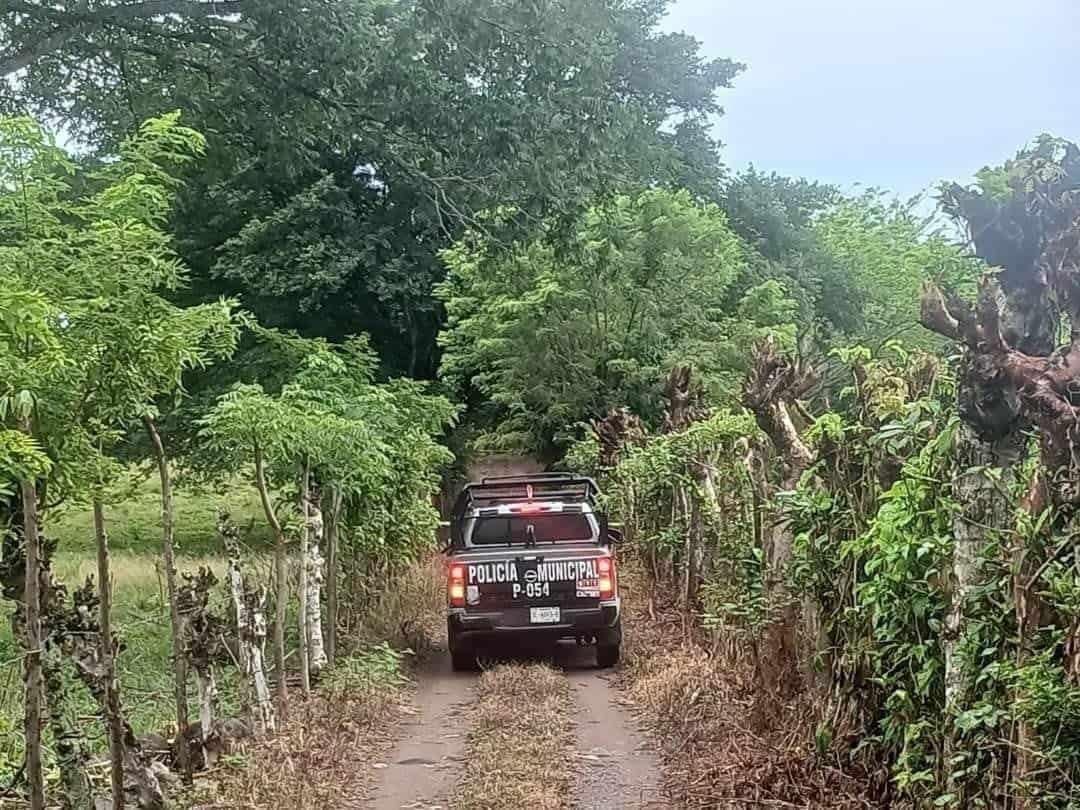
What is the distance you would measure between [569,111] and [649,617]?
18.3 feet

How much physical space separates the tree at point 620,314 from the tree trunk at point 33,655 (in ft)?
46.1

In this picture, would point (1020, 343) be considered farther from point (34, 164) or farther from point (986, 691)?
point (34, 164)

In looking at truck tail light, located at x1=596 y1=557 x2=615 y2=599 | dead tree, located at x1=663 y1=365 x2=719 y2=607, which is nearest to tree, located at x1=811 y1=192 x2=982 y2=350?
dead tree, located at x1=663 y1=365 x2=719 y2=607

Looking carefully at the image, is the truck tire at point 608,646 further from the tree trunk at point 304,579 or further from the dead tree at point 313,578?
the tree trunk at point 304,579

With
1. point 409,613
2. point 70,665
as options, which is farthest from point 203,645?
point 409,613

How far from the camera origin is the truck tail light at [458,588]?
1075 centimetres

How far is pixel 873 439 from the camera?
17.3ft

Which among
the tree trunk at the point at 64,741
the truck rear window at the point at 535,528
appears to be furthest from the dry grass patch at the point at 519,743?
the tree trunk at the point at 64,741

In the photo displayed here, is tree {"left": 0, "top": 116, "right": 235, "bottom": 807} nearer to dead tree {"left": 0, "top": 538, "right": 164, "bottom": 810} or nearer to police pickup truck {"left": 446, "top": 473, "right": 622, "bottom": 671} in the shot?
dead tree {"left": 0, "top": 538, "right": 164, "bottom": 810}

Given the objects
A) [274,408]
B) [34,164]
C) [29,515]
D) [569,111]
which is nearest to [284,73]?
[569,111]

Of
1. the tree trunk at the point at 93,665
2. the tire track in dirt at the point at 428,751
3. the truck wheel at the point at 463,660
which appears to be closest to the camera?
the tree trunk at the point at 93,665

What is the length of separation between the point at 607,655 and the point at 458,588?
163 centimetres

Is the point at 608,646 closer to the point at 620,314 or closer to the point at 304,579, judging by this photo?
the point at 304,579

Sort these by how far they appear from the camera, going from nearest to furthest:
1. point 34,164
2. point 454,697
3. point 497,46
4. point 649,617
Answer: point 34,164 < point 454,697 < point 497,46 < point 649,617
